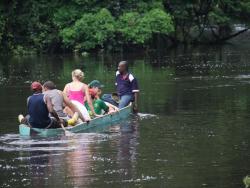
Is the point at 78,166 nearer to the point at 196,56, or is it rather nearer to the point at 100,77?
the point at 100,77

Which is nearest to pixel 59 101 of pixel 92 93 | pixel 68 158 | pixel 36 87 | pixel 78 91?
pixel 36 87

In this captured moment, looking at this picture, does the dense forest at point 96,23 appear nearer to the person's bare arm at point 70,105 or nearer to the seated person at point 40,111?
the person's bare arm at point 70,105

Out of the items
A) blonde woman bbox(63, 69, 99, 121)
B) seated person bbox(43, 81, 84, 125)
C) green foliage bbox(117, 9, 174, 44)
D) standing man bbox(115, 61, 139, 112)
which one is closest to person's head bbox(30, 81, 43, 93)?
seated person bbox(43, 81, 84, 125)

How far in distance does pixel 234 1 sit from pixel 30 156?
5345 centimetres

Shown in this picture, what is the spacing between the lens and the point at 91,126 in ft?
64.7

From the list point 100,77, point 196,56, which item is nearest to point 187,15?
point 196,56

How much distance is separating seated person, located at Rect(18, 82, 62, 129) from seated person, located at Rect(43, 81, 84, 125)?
45 cm

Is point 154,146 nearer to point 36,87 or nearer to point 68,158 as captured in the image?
point 68,158

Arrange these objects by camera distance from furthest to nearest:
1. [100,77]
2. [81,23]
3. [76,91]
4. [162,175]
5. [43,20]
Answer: [43,20], [81,23], [100,77], [76,91], [162,175]

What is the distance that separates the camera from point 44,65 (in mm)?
45844

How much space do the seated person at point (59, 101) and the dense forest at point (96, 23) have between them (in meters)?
38.6

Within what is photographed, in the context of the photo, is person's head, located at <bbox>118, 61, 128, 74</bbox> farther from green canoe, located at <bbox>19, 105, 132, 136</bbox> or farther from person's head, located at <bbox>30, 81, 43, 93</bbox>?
person's head, located at <bbox>30, 81, 43, 93</bbox>

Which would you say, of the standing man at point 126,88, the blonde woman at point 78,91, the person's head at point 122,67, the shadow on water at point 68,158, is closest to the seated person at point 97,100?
the blonde woman at point 78,91

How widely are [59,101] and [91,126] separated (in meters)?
1.46
